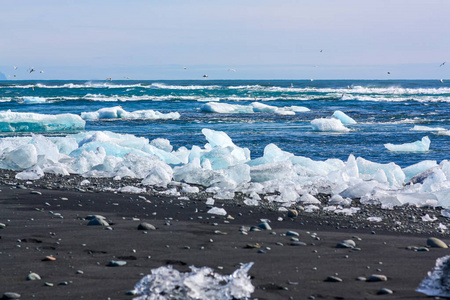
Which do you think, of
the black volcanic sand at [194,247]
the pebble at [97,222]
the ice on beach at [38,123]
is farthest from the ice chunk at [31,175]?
the ice on beach at [38,123]

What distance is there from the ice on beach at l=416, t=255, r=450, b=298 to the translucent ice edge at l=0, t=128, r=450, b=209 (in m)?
2.97

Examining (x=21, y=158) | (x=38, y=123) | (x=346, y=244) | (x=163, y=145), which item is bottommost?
(x=38, y=123)

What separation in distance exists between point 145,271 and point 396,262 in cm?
168

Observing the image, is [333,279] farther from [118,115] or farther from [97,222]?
[118,115]

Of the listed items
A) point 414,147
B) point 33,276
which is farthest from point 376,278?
point 414,147

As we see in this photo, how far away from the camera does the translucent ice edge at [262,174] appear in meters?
6.88

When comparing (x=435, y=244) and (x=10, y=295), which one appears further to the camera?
(x=435, y=244)

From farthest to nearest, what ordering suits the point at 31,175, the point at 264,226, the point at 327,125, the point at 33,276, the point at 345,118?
the point at 345,118
the point at 327,125
the point at 31,175
the point at 264,226
the point at 33,276

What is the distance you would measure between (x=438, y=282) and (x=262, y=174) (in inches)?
210

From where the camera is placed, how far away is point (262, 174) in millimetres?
8305

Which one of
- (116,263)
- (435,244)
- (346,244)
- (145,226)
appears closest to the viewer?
(116,263)

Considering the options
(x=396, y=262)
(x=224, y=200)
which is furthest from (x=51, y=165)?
(x=396, y=262)

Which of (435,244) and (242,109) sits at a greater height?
(435,244)

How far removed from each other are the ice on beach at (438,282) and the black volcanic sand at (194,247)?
0.06 m
